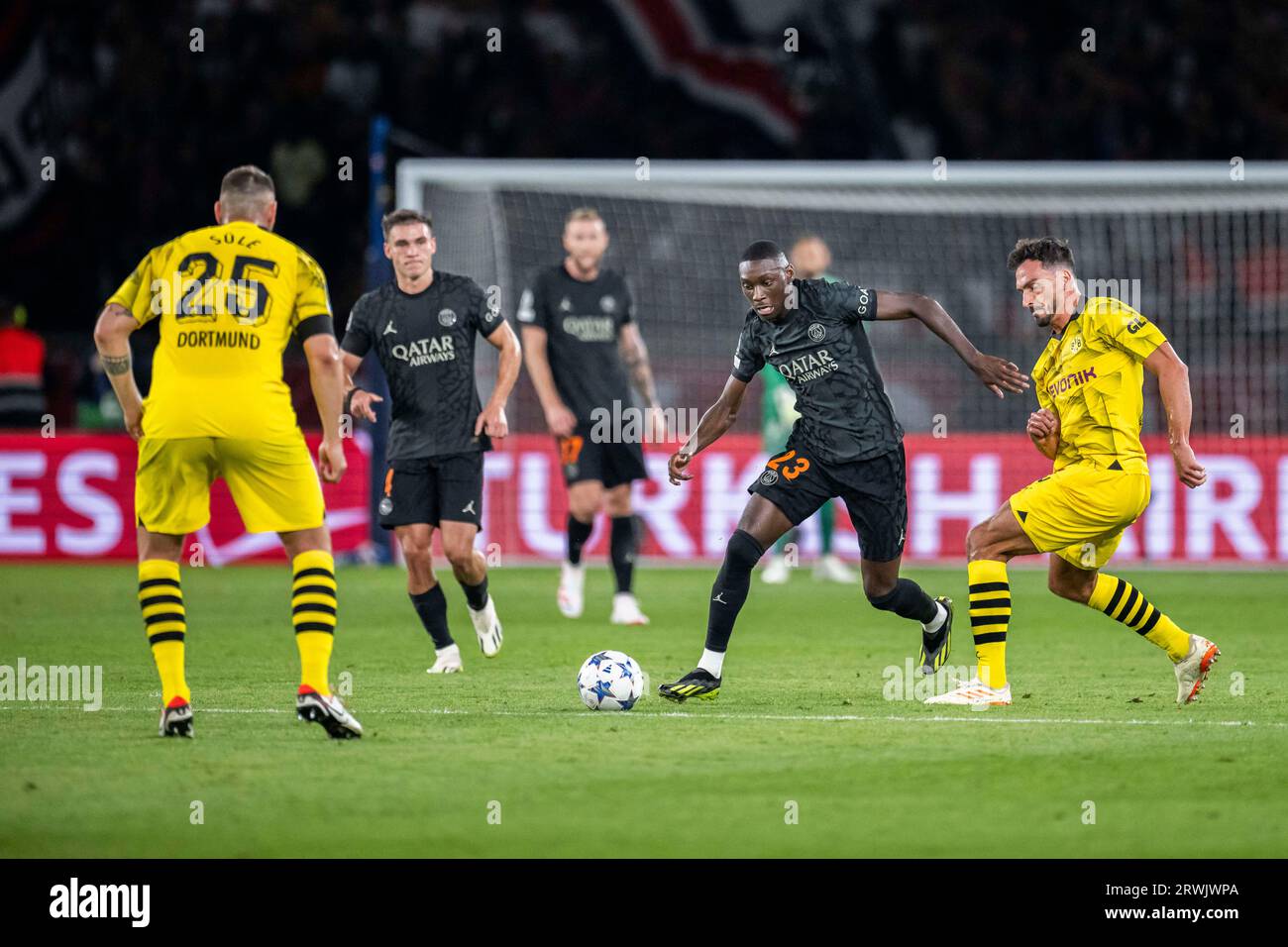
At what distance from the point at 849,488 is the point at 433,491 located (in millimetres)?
2249

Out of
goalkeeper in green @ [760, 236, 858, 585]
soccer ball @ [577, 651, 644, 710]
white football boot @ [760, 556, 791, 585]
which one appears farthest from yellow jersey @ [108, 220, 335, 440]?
white football boot @ [760, 556, 791, 585]

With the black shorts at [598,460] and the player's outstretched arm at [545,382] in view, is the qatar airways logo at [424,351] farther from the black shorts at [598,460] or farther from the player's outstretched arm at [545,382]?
the black shorts at [598,460]

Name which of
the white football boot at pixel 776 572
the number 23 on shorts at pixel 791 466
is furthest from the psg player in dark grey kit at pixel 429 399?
the white football boot at pixel 776 572

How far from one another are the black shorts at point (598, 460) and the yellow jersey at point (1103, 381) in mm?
4022

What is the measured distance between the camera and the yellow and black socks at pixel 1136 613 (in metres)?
7.71

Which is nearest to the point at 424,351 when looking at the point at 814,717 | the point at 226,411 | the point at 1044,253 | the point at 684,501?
the point at 226,411

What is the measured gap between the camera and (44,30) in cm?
2161

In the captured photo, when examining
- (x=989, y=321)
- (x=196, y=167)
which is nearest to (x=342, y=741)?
(x=989, y=321)

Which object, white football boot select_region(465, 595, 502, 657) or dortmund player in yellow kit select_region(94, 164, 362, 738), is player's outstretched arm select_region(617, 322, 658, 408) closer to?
white football boot select_region(465, 595, 502, 657)

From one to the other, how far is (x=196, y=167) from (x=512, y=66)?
14.5 feet

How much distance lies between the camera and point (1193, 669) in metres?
7.63

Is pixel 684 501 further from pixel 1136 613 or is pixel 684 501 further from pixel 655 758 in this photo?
pixel 655 758

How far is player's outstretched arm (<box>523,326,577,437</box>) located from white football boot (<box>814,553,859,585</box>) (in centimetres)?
402
